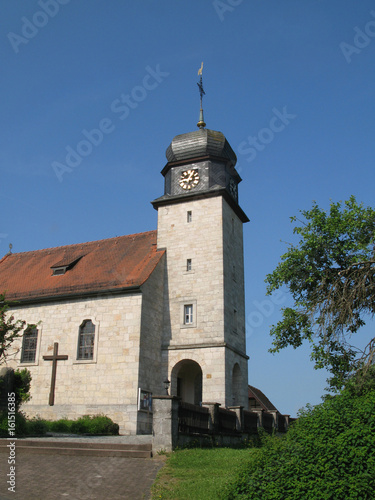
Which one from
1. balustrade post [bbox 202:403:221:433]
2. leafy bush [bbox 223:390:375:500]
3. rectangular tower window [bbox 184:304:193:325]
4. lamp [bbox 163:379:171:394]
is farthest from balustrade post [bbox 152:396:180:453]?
rectangular tower window [bbox 184:304:193:325]

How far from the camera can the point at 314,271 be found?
18.0 metres

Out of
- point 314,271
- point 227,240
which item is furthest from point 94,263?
point 314,271

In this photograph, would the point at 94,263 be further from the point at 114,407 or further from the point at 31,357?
the point at 114,407

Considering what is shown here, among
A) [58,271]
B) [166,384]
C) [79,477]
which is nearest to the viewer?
[79,477]

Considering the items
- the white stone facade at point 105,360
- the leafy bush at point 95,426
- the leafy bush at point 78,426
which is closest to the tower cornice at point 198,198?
the white stone facade at point 105,360

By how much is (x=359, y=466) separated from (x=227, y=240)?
63.6 feet

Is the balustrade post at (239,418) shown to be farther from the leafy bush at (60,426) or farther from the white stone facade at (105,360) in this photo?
the leafy bush at (60,426)

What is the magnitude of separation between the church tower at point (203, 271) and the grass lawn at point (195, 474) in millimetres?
10317

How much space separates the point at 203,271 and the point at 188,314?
225 centimetres

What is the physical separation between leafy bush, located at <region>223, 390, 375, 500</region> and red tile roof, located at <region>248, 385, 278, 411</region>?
3278cm

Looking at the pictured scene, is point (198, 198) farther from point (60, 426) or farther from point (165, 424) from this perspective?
point (165, 424)

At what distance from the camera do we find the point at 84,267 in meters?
26.7

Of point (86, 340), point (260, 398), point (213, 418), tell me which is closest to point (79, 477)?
point (213, 418)

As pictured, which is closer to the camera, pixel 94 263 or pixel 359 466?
pixel 359 466
